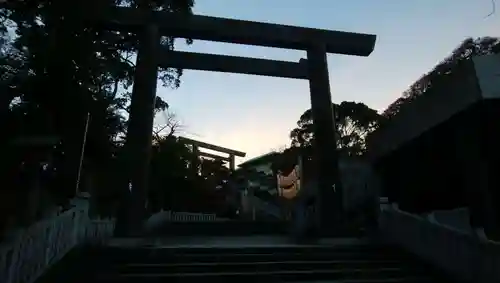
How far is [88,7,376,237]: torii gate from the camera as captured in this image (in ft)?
33.5

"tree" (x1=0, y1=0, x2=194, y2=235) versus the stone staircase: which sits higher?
"tree" (x1=0, y1=0, x2=194, y2=235)

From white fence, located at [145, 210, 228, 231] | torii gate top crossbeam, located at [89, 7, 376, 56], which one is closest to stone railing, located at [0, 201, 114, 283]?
torii gate top crossbeam, located at [89, 7, 376, 56]

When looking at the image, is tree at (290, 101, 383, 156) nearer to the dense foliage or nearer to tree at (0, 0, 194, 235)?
the dense foliage

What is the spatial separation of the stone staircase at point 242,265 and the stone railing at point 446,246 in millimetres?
254

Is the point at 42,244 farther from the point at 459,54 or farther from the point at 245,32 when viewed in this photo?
the point at 459,54

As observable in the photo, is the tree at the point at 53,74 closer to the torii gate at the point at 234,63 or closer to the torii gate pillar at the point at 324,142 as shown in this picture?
the torii gate at the point at 234,63

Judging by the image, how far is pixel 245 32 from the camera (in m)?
11.2

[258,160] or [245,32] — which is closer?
[245,32]

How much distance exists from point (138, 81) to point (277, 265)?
5.53 metres

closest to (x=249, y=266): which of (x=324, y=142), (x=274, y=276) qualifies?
(x=274, y=276)

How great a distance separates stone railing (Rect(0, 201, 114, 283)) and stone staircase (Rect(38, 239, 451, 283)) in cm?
18

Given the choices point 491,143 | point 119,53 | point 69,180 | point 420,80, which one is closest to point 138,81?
point 69,180

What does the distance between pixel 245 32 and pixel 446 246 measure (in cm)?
629

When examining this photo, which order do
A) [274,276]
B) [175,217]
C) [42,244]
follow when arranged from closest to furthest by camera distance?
1. [42,244]
2. [274,276]
3. [175,217]
